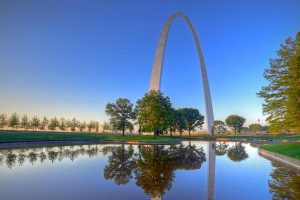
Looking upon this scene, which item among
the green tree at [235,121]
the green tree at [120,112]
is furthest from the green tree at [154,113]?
the green tree at [235,121]

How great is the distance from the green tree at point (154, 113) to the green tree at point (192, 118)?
43657 mm

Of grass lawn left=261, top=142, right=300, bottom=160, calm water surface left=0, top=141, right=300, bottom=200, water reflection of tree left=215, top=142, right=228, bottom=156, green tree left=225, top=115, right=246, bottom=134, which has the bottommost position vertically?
water reflection of tree left=215, top=142, right=228, bottom=156

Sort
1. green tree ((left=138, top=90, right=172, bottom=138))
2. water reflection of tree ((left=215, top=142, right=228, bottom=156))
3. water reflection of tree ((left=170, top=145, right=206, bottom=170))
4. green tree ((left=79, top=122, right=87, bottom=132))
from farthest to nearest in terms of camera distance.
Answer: green tree ((left=79, top=122, right=87, bottom=132))
green tree ((left=138, top=90, right=172, bottom=138))
water reflection of tree ((left=215, top=142, right=228, bottom=156))
water reflection of tree ((left=170, top=145, right=206, bottom=170))

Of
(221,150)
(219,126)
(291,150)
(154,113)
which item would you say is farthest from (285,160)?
(219,126)

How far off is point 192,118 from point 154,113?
160 ft

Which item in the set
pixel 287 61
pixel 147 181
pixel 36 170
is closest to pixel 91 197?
pixel 147 181

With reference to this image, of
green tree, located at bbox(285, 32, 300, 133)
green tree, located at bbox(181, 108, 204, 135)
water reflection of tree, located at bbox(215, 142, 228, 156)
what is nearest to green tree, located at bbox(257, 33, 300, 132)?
green tree, located at bbox(285, 32, 300, 133)

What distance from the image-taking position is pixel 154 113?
50.3 m

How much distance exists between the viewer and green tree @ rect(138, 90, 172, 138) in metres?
50.0

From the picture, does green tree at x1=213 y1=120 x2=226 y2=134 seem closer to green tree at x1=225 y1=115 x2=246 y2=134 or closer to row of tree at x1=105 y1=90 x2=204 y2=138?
green tree at x1=225 y1=115 x2=246 y2=134

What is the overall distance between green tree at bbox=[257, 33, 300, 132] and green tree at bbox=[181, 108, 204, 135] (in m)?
71.6

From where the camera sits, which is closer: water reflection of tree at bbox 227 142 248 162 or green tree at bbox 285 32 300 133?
green tree at bbox 285 32 300 133

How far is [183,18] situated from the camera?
195 feet

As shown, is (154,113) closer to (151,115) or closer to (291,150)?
(151,115)
